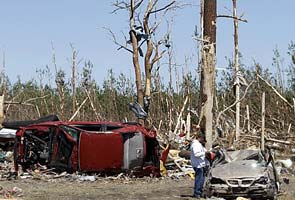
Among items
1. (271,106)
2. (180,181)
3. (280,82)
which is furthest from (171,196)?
(280,82)

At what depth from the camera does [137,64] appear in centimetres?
2697

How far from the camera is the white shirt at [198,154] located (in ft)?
51.9

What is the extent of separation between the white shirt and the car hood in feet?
1.51

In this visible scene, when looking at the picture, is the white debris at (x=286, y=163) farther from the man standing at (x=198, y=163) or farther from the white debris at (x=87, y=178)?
the man standing at (x=198, y=163)

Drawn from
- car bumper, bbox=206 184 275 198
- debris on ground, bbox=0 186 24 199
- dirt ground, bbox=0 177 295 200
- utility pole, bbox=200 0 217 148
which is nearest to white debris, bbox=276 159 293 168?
dirt ground, bbox=0 177 295 200

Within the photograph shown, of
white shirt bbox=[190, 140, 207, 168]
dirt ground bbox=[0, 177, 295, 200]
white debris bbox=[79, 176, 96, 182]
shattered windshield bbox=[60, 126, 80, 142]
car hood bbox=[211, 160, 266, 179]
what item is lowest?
dirt ground bbox=[0, 177, 295, 200]

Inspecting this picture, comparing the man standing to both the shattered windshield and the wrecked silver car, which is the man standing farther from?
the shattered windshield

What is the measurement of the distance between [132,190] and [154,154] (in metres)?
3.08

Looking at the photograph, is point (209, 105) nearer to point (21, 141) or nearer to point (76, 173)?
point (76, 173)

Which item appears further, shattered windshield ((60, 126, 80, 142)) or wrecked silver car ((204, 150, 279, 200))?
shattered windshield ((60, 126, 80, 142))

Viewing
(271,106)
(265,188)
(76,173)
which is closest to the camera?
(265,188)

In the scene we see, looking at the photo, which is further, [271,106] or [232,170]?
[271,106]

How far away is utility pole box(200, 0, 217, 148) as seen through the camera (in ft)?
67.7

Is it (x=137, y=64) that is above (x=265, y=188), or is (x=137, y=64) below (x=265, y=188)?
above
